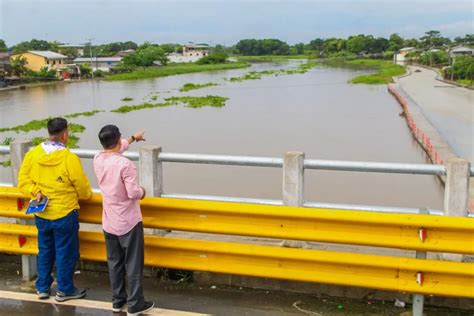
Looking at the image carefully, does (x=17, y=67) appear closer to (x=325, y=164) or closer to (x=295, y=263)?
(x=325, y=164)

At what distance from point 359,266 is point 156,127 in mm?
28201

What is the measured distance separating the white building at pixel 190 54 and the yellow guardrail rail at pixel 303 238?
15306cm

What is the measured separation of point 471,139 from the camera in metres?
23.6

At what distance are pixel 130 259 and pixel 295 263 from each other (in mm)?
1310

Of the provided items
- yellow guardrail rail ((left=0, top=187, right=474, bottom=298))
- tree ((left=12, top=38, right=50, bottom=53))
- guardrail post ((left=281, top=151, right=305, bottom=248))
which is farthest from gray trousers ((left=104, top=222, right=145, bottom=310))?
tree ((left=12, top=38, right=50, bottom=53))

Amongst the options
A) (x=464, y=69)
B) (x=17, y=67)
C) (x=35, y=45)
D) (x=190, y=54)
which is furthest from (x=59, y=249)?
(x=190, y=54)

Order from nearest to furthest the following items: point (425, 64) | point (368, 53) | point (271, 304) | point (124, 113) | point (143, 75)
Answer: point (271, 304) → point (124, 113) → point (143, 75) → point (425, 64) → point (368, 53)

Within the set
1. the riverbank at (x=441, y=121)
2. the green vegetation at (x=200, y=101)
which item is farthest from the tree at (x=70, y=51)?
the riverbank at (x=441, y=121)

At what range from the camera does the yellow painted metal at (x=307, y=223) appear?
3953 millimetres

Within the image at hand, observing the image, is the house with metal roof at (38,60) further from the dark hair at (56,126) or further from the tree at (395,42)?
the tree at (395,42)

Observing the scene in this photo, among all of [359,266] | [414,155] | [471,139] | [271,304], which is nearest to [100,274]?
[271,304]

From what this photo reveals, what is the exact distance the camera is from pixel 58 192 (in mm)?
4328

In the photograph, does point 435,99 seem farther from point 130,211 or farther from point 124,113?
point 130,211

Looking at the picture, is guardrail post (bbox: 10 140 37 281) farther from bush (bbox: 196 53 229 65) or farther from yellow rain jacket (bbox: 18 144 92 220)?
bush (bbox: 196 53 229 65)
